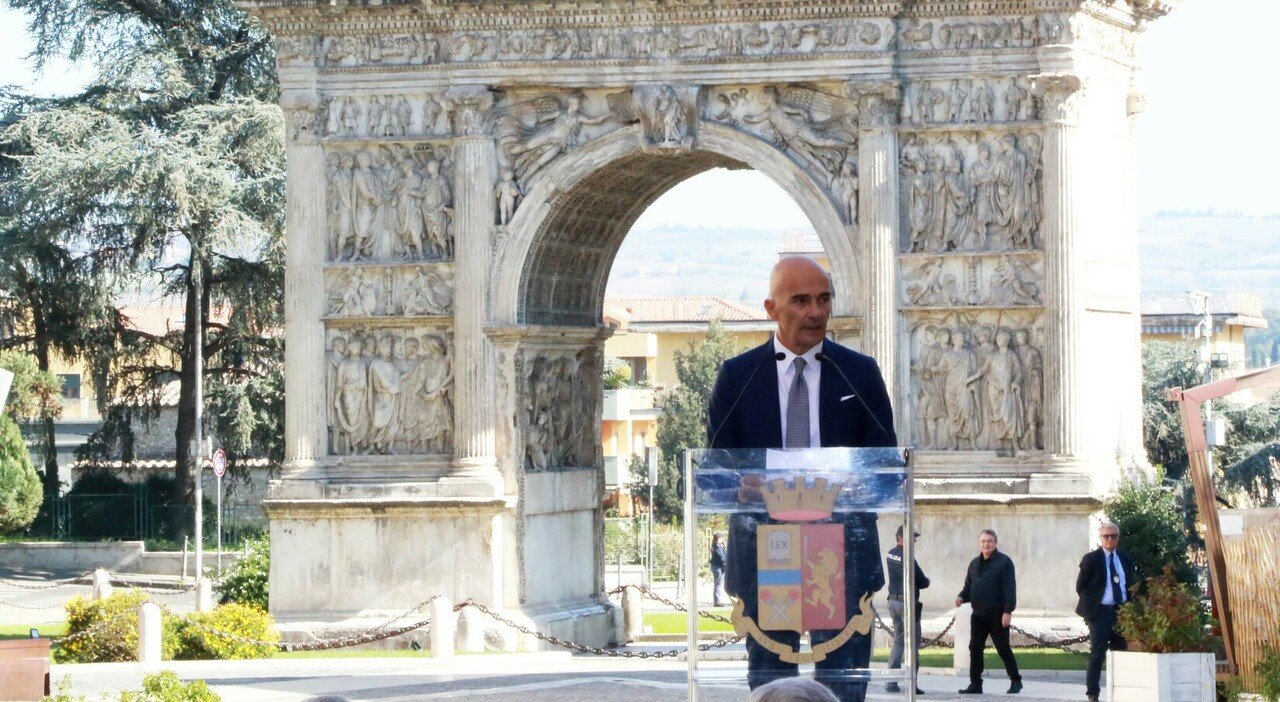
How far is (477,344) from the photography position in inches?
1161

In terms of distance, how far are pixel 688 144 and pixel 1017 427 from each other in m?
4.94

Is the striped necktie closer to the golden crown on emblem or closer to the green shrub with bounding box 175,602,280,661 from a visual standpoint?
the golden crown on emblem

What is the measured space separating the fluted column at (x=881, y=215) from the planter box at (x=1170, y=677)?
8733 mm

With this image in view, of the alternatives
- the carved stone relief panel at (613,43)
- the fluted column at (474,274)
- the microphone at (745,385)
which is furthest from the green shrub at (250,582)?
the microphone at (745,385)

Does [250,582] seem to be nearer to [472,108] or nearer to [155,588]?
[472,108]

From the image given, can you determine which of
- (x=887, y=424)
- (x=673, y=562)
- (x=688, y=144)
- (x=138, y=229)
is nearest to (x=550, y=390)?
(x=688, y=144)

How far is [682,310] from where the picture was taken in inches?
4619

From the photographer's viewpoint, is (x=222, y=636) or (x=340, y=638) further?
(x=340, y=638)

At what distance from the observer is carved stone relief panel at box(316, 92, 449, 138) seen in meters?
29.8

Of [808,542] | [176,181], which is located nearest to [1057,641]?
[808,542]

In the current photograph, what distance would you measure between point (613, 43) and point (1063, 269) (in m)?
5.79

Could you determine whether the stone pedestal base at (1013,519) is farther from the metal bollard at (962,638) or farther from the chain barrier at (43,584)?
the chain barrier at (43,584)

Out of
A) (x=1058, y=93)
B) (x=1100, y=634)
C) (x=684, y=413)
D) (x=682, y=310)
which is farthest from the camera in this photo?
(x=682, y=310)

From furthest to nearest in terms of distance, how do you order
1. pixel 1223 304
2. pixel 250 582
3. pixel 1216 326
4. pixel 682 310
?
1. pixel 682 310
2. pixel 1223 304
3. pixel 1216 326
4. pixel 250 582
